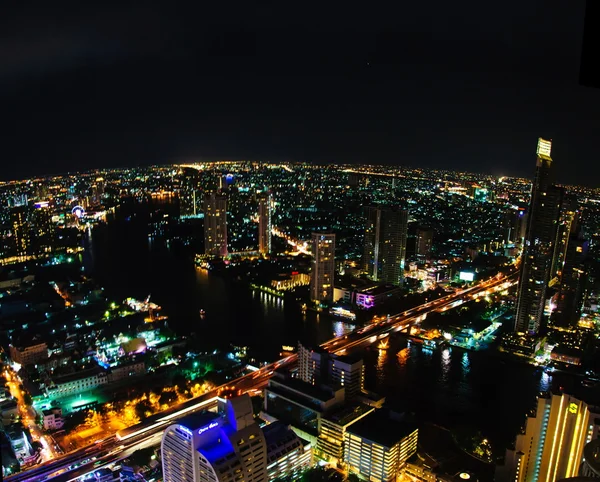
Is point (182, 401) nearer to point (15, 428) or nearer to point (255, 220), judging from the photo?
point (15, 428)

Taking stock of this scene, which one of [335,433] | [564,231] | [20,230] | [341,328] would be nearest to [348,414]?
[335,433]

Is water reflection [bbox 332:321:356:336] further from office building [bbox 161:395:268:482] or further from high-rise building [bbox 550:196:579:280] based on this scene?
high-rise building [bbox 550:196:579:280]

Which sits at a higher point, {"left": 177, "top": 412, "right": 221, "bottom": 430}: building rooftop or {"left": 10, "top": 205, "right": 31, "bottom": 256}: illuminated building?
{"left": 177, "top": 412, "right": 221, "bottom": 430}: building rooftop

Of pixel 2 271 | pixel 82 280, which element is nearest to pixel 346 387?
pixel 82 280

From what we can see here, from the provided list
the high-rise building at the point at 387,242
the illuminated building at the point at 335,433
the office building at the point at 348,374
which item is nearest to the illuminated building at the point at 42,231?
the high-rise building at the point at 387,242

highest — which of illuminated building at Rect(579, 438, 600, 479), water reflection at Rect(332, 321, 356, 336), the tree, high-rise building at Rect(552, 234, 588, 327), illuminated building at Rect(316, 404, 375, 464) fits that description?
illuminated building at Rect(579, 438, 600, 479)

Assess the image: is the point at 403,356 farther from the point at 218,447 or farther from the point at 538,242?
the point at 218,447

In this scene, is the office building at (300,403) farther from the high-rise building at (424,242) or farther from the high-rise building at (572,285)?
the high-rise building at (424,242)

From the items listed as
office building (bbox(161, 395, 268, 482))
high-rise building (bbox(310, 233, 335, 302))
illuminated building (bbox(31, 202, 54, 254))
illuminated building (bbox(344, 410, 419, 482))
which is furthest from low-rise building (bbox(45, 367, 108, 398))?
illuminated building (bbox(31, 202, 54, 254))
